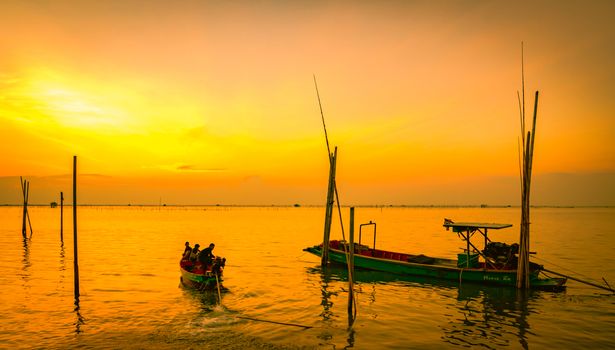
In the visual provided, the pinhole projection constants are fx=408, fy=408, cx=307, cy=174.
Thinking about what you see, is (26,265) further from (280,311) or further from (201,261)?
(280,311)

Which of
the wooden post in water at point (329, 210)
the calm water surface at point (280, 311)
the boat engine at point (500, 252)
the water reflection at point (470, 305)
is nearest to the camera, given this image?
Answer: the calm water surface at point (280, 311)

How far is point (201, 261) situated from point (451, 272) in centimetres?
1349

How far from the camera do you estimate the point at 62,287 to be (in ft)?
69.4

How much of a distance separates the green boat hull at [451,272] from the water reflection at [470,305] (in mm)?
423

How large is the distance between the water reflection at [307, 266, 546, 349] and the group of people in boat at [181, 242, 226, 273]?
17.9 ft

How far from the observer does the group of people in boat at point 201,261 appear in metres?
19.9

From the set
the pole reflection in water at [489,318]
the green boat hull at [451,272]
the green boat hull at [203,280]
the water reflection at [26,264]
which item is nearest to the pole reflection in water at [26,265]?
the water reflection at [26,264]

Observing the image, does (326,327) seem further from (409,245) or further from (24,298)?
(409,245)

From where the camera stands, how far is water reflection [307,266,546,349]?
14086 mm

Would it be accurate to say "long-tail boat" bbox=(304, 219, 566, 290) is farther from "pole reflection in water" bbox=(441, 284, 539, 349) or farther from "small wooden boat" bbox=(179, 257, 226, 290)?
"small wooden boat" bbox=(179, 257, 226, 290)

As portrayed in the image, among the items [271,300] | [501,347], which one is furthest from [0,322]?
[501,347]

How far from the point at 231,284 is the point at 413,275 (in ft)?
34.5

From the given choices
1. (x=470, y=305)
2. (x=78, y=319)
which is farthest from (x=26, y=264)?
(x=470, y=305)

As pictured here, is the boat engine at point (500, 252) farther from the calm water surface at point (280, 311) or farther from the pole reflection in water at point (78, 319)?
the pole reflection in water at point (78, 319)
